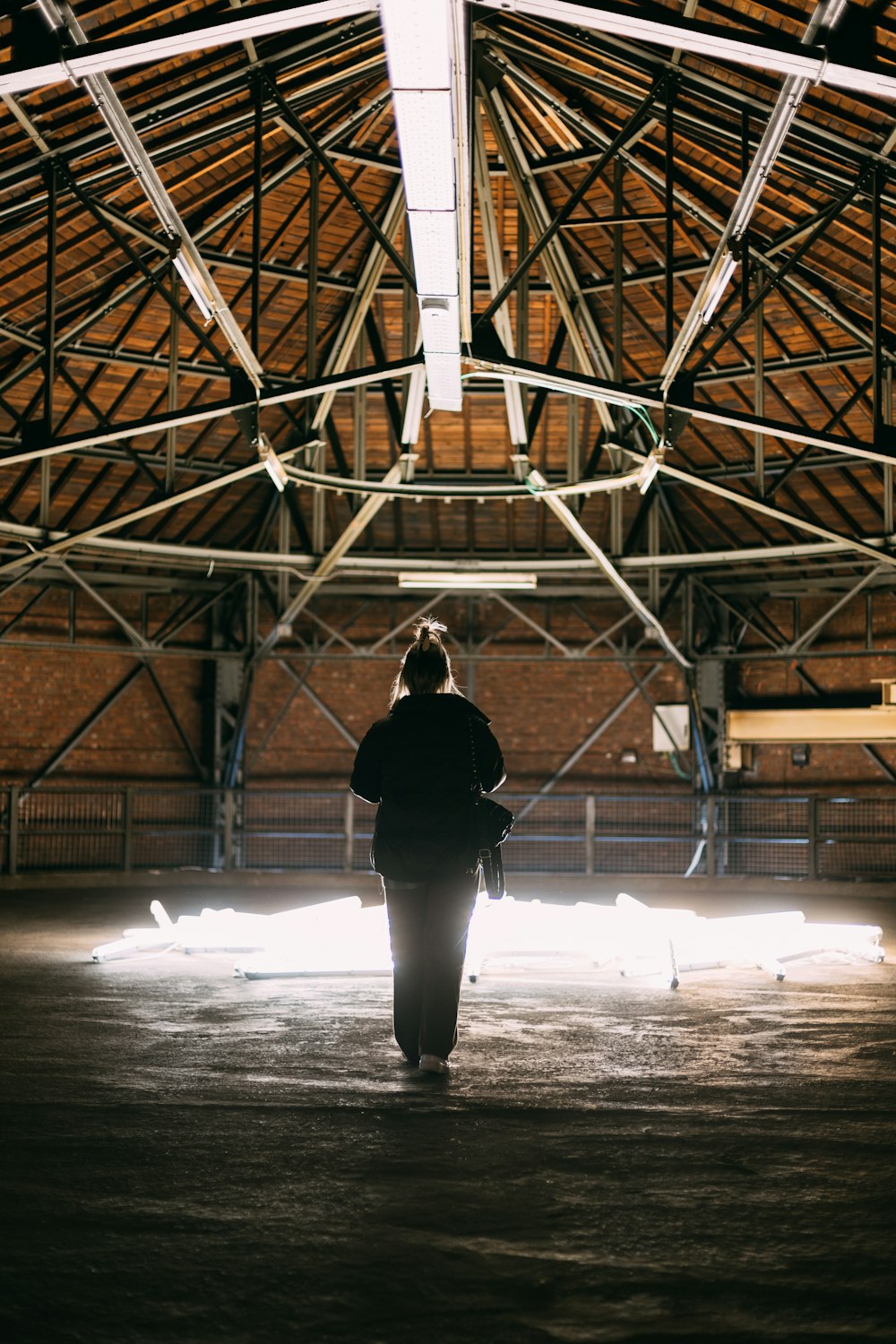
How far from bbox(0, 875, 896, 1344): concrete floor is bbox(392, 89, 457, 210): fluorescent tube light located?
4812mm

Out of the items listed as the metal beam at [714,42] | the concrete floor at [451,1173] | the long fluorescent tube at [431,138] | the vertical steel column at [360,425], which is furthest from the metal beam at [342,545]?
the concrete floor at [451,1173]

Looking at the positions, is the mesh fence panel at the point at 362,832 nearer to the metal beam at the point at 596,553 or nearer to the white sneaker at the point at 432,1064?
the metal beam at the point at 596,553

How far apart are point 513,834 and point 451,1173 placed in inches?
683

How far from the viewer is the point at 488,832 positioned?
19.7 ft

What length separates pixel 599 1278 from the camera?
329cm

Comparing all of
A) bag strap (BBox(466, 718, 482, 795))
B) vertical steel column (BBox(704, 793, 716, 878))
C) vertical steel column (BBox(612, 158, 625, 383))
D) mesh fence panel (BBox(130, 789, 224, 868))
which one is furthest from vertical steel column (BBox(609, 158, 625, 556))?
mesh fence panel (BBox(130, 789, 224, 868))

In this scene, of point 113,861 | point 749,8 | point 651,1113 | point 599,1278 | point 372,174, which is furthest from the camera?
point 113,861

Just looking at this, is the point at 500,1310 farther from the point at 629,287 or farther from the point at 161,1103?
the point at 629,287

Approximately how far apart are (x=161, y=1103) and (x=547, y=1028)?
2.52 metres

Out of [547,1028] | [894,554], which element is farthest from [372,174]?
[547,1028]

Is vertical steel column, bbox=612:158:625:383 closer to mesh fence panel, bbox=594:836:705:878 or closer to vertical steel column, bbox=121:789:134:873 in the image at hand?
vertical steel column, bbox=121:789:134:873

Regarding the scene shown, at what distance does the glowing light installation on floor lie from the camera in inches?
359

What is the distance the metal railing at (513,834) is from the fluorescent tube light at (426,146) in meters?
12.7

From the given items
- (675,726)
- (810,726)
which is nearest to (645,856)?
(675,726)
